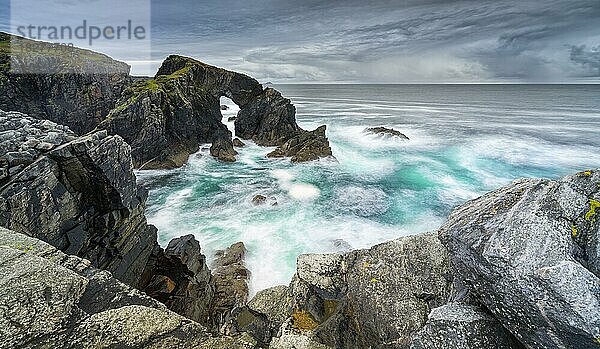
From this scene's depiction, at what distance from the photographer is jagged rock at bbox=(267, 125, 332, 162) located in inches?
1687

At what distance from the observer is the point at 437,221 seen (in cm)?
2705

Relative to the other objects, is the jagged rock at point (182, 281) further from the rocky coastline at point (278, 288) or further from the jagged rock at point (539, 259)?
the jagged rock at point (539, 259)

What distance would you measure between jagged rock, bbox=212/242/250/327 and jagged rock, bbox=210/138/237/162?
22.9 metres

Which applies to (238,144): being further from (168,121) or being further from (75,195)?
(75,195)

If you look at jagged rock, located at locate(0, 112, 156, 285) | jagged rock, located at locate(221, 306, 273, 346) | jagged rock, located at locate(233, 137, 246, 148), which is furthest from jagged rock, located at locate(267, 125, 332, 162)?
jagged rock, located at locate(221, 306, 273, 346)

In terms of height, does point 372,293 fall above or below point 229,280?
above

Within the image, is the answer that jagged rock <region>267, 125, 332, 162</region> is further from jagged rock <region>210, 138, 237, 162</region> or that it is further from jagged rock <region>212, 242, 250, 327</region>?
jagged rock <region>212, 242, 250, 327</region>

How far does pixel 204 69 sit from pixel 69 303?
5488cm

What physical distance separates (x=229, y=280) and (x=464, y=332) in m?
15.2

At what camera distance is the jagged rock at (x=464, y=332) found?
15.1 feet

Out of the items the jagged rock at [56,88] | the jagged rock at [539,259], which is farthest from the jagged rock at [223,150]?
the jagged rock at [539,259]

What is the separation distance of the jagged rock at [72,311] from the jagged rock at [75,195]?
700 centimetres

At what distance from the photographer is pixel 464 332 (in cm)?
472

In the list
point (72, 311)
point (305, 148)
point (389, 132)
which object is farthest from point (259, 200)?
point (389, 132)
